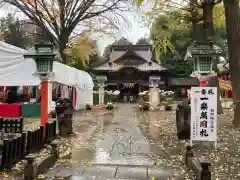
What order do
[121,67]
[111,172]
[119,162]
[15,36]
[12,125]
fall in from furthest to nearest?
[121,67] → [15,36] → [12,125] → [119,162] → [111,172]

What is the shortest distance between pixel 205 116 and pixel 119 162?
3.04 m

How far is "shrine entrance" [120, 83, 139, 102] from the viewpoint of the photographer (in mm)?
44125

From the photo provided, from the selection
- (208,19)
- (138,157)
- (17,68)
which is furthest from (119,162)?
(208,19)

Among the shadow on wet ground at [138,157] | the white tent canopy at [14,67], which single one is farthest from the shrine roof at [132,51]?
the shadow on wet ground at [138,157]

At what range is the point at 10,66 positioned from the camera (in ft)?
36.8

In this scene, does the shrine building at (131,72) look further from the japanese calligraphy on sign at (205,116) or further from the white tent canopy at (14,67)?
the japanese calligraphy on sign at (205,116)

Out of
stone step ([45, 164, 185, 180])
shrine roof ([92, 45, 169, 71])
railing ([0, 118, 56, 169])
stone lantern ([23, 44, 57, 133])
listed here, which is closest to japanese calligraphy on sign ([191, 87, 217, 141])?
stone step ([45, 164, 185, 180])

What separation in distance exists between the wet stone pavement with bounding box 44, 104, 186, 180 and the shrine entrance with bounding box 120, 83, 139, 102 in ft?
112

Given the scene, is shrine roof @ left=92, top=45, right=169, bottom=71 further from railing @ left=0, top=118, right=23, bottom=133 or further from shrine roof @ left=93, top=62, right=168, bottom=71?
railing @ left=0, top=118, right=23, bottom=133

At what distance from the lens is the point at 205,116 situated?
8508mm

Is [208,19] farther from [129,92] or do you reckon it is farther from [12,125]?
[129,92]

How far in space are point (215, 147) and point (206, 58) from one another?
2707mm

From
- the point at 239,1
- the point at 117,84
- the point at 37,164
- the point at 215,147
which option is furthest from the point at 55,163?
the point at 117,84

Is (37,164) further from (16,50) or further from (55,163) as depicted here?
(16,50)
